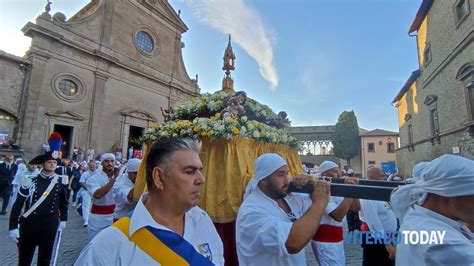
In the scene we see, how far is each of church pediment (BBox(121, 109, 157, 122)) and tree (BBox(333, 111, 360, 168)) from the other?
27.5 m

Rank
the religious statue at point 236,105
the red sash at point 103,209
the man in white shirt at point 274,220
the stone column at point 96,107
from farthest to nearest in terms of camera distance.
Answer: the stone column at point 96,107 < the red sash at point 103,209 < the religious statue at point 236,105 < the man in white shirt at point 274,220

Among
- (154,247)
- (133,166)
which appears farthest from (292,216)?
(133,166)

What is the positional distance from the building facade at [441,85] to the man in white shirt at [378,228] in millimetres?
9627

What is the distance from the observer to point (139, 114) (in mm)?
22234

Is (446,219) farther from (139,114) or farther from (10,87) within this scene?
(139,114)

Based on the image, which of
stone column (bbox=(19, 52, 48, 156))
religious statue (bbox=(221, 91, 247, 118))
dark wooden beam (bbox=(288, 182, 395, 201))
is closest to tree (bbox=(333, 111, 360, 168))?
stone column (bbox=(19, 52, 48, 156))

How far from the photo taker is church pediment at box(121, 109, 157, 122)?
69.4 feet

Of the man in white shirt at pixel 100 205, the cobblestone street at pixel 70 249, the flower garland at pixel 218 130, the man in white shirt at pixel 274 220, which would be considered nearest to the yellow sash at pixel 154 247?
A: the man in white shirt at pixel 274 220

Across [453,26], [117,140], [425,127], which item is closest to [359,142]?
[425,127]

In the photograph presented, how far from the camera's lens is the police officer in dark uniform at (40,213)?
3.58 meters

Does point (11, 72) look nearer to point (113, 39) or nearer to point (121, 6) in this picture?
point (113, 39)

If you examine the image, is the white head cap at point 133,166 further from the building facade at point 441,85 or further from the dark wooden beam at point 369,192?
the building facade at point 441,85

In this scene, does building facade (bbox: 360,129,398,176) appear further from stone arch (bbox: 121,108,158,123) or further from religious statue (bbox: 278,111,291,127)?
religious statue (bbox: 278,111,291,127)

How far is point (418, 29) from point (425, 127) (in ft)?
27.2
